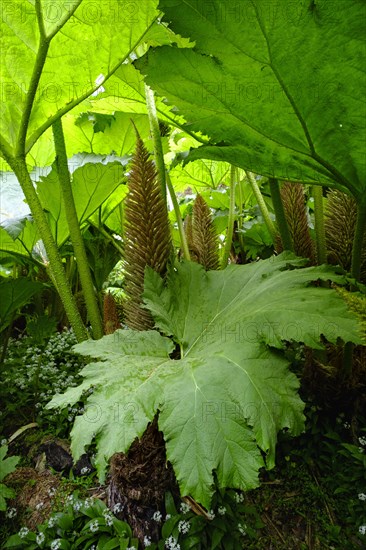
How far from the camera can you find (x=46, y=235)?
117 cm

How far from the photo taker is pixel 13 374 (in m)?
1.72

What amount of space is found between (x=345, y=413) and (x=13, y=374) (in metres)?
1.30

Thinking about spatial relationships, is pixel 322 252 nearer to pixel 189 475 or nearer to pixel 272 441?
pixel 272 441

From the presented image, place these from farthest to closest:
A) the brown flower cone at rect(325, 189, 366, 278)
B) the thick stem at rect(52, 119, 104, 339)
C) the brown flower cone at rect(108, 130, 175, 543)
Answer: the brown flower cone at rect(325, 189, 366, 278), the thick stem at rect(52, 119, 104, 339), the brown flower cone at rect(108, 130, 175, 543)

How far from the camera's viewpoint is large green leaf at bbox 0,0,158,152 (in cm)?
100

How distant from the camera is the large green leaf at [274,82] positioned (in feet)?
2.23

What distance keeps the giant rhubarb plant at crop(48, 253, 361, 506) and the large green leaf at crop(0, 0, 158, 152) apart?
2.27ft

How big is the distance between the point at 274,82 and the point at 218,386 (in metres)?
0.59

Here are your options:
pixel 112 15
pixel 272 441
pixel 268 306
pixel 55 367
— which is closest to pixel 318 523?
pixel 272 441

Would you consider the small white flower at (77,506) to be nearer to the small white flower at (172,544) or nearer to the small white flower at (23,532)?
the small white flower at (23,532)

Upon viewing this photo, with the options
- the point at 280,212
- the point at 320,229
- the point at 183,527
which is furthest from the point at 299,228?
the point at 183,527

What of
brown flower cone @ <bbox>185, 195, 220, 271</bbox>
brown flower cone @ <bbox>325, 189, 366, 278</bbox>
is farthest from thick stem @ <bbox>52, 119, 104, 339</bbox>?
brown flower cone @ <bbox>325, 189, 366, 278</bbox>

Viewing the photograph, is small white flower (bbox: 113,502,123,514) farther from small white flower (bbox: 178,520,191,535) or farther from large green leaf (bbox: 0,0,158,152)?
large green leaf (bbox: 0,0,158,152)

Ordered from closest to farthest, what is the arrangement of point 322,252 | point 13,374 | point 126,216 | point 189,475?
point 189,475 → point 126,216 → point 322,252 → point 13,374
